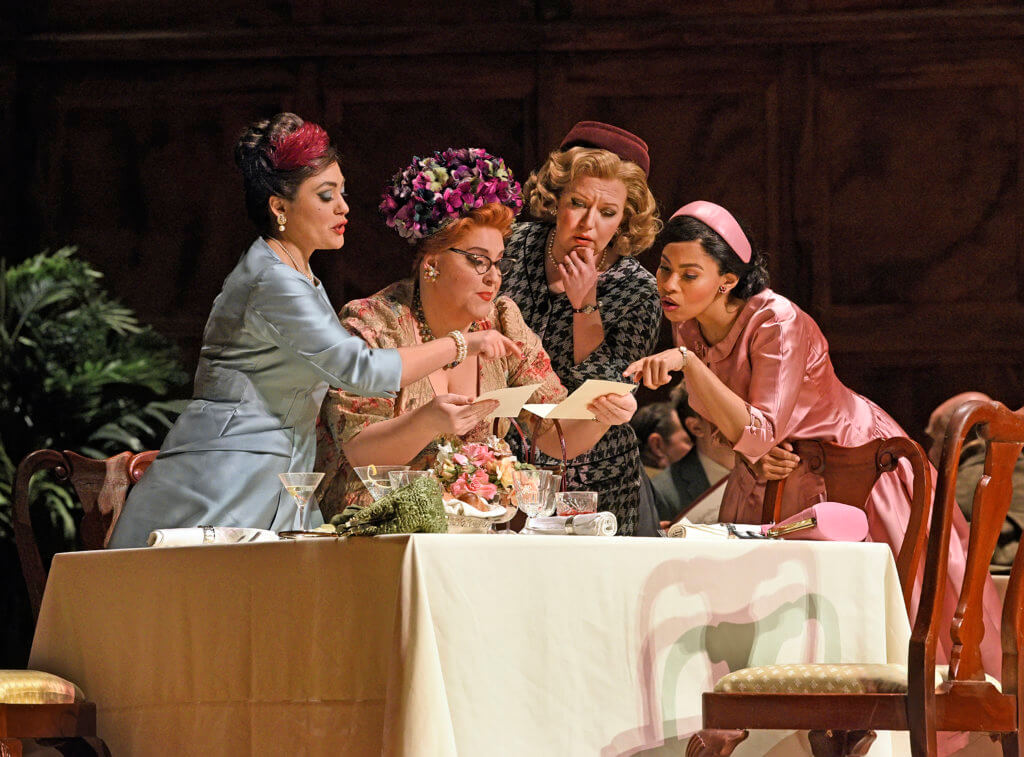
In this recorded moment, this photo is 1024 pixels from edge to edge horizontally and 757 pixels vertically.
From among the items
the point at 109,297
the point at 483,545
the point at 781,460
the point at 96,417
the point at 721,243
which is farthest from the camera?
the point at 109,297

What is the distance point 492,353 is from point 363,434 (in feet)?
1.03

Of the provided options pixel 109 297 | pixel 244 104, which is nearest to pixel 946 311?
pixel 244 104

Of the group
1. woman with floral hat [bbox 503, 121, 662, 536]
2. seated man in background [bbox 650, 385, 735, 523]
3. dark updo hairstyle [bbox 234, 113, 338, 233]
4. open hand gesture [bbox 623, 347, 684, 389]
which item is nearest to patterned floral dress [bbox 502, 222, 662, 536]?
woman with floral hat [bbox 503, 121, 662, 536]

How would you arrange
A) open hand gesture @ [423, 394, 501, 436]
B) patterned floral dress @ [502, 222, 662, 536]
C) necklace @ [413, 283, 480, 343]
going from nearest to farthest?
open hand gesture @ [423, 394, 501, 436] → necklace @ [413, 283, 480, 343] → patterned floral dress @ [502, 222, 662, 536]

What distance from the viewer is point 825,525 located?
2.58m

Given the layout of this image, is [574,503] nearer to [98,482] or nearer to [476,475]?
[476,475]

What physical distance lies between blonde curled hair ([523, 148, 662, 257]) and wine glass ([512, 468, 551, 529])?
147cm

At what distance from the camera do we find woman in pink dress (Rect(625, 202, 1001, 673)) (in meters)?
3.19

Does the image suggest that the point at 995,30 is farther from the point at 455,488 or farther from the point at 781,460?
the point at 455,488

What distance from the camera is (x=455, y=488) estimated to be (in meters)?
2.46

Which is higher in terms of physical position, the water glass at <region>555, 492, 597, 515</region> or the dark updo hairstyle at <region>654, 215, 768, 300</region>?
the dark updo hairstyle at <region>654, 215, 768, 300</region>

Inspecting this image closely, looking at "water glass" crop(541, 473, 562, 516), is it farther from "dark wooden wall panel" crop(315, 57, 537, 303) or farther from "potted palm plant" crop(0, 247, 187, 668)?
"dark wooden wall panel" crop(315, 57, 537, 303)

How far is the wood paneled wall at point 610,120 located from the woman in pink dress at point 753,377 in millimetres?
1917

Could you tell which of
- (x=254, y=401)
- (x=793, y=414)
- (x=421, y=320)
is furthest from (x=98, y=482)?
(x=793, y=414)
